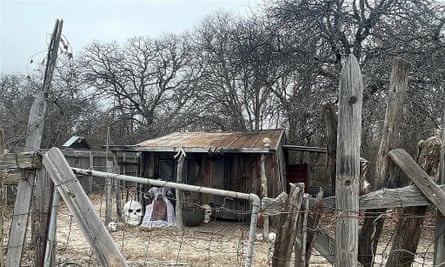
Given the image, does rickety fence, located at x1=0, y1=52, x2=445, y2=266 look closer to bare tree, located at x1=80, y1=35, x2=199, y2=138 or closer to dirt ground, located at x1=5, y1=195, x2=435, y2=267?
dirt ground, located at x1=5, y1=195, x2=435, y2=267

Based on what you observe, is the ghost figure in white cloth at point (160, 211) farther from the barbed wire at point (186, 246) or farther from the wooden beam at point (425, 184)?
the wooden beam at point (425, 184)

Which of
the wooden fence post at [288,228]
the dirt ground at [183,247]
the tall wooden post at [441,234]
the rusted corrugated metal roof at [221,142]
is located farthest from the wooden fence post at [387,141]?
the rusted corrugated metal roof at [221,142]

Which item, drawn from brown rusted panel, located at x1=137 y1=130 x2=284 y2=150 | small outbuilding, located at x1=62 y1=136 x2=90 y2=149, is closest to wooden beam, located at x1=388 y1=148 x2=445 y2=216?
brown rusted panel, located at x1=137 y1=130 x2=284 y2=150

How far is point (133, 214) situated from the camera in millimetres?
11367

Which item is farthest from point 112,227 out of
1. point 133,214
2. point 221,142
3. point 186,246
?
point 221,142

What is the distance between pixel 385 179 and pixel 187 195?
976 cm

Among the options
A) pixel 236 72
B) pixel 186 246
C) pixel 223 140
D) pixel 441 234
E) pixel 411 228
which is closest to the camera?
pixel 441 234

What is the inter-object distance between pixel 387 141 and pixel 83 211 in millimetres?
2335

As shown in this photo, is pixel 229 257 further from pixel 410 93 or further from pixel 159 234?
pixel 410 93

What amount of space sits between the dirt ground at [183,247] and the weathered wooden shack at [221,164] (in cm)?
111

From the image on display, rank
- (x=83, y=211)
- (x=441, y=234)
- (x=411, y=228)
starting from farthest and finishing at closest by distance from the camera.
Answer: (x=411, y=228)
(x=441, y=234)
(x=83, y=211)

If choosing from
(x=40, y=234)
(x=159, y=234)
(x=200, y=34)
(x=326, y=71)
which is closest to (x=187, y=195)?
(x=159, y=234)

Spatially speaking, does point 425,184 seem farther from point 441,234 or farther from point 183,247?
point 183,247

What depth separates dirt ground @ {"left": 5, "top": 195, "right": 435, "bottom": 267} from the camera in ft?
21.9
